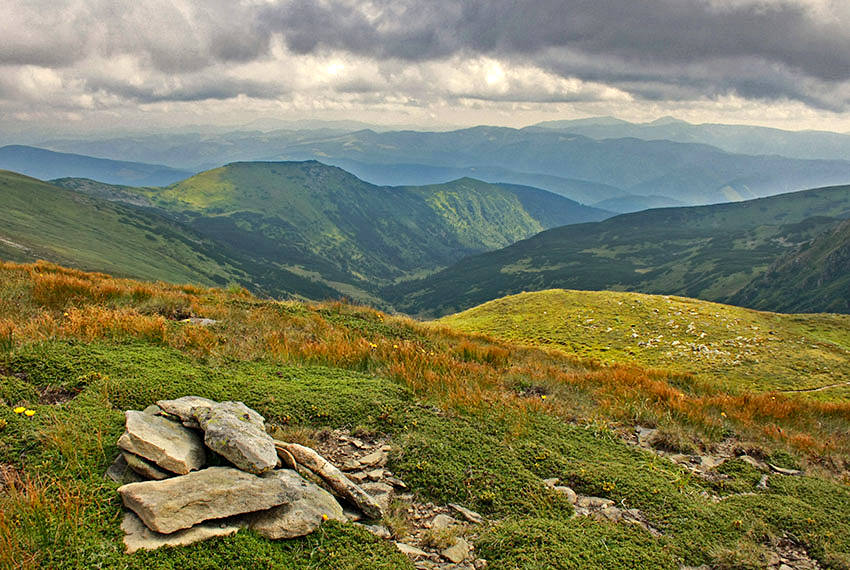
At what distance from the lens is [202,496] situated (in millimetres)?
4930

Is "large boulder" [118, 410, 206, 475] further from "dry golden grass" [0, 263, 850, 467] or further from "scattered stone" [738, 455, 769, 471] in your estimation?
"scattered stone" [738, 455, 769, 471]

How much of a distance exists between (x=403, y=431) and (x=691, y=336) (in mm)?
26997

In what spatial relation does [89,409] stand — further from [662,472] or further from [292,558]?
[662,472]

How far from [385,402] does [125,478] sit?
441 cm

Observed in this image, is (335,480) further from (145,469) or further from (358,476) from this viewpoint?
(145,469)

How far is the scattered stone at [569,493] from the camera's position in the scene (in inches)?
267

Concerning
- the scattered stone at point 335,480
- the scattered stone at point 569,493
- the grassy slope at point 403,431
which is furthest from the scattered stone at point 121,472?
the scattered stone at point 569,493

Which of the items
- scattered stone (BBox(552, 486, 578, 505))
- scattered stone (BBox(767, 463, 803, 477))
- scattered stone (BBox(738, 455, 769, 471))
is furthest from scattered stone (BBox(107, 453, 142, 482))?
scattered stone (BBox(767, 463, 803, 477))

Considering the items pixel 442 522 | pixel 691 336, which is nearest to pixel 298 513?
pixel 442 522

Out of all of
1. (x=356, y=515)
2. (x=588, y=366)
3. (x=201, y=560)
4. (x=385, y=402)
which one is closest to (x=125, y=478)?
(x=201, y=560)

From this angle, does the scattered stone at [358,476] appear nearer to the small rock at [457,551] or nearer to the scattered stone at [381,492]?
the scattered stone at [381,492]

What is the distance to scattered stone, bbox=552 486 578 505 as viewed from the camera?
6.77 metres

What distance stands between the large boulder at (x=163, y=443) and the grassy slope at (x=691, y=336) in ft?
74.1

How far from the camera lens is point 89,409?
6539 mm
